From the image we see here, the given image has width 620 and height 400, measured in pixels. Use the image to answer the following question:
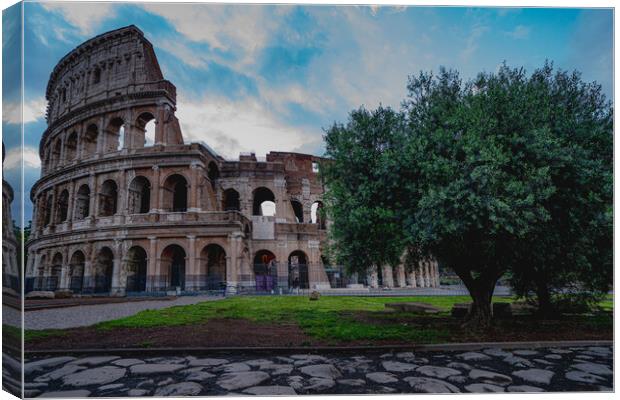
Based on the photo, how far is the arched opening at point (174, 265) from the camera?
24.8 m

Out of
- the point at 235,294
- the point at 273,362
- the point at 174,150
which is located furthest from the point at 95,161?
the point at 273,362

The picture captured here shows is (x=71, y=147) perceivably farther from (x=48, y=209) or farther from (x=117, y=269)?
(x=117, y=269)

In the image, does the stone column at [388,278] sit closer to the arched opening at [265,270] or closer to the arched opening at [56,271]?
the arched opening at [265,270]

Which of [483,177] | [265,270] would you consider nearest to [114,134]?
[265,270]

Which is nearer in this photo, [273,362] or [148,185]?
[273,362]

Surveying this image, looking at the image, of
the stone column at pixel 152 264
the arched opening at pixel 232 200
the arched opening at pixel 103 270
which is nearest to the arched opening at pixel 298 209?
the arched opening at pixel 232 200

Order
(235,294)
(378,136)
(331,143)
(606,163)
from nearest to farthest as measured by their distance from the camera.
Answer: (606,163) → (378,136) → (331,143) → (235,294)

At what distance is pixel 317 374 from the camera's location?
4629mm

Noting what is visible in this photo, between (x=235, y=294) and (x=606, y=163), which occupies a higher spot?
(x=606, y=163)

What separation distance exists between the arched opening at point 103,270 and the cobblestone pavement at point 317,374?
21562 millimetres

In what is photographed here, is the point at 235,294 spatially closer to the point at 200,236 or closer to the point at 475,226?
the point at 200,236

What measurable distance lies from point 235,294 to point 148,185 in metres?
9.47

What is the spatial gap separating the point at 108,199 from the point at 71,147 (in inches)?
161

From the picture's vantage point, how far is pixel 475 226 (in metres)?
6.71
